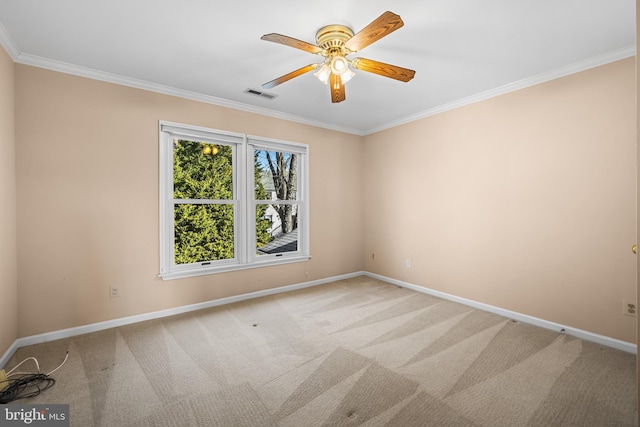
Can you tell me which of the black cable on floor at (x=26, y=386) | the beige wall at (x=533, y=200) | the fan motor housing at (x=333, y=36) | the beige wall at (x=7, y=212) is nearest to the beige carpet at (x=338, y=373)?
A: the black cable on floor at (x=26, y=386)

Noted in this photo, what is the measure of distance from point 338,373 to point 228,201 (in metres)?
2.52

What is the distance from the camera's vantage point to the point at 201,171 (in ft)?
12.1

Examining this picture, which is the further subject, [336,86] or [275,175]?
[275,175]

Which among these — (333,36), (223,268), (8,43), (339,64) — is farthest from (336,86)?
(8,43)

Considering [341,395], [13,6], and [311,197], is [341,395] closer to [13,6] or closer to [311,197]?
[311,197]

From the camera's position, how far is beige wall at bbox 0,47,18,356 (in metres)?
2.32

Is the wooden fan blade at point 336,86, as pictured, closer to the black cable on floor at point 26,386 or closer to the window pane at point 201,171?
the window pane at point 201,171

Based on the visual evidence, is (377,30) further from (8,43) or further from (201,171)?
(8,43)

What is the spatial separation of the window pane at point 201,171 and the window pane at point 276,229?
0.61 meters

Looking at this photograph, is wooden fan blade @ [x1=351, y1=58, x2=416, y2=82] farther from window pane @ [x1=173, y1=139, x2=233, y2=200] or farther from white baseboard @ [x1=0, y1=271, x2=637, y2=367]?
white baseboard @ [x1=0, y1=271, x2=637, y2=367]

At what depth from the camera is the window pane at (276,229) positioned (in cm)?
419

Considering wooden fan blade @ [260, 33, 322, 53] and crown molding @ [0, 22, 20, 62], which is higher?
crown molding @ [0, 22, 20, 62]

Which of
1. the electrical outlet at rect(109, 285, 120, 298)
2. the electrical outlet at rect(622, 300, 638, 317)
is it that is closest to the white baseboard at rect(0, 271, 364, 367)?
the electrical outlet at rect(109, 285, 120, 298)

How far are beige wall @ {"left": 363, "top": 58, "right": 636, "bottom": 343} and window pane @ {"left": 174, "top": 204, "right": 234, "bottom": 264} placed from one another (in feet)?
8.60
